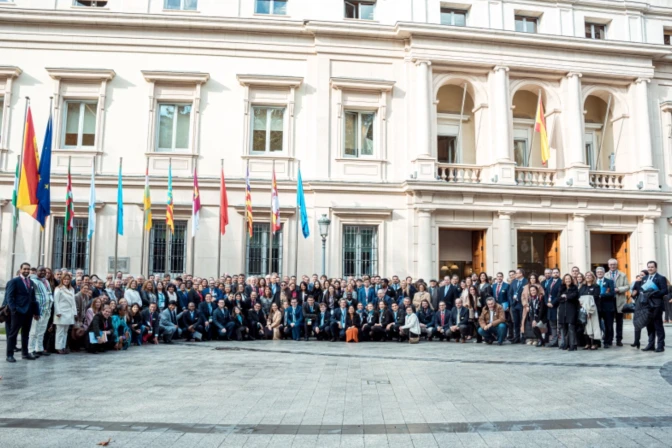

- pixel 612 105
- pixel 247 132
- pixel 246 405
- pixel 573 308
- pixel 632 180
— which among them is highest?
pixel 612 105

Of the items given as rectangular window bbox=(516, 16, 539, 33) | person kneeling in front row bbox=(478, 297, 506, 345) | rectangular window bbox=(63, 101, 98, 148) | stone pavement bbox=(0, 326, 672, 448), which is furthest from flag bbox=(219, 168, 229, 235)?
rectangular window bbox=(516, 16, 539, 33)

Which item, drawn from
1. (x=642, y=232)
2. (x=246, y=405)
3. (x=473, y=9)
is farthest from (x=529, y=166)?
(x=246, y=405)

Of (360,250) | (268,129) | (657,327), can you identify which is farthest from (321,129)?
(657,327)

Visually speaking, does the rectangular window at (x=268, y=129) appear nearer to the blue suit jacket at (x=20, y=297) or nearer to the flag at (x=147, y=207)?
the flag at (x=147, y=207)

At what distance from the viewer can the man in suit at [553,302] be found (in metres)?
13.5

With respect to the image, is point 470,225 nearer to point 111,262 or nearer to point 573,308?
point 573,308

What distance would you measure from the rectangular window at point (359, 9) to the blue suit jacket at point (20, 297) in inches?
647

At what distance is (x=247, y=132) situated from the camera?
2131 cm

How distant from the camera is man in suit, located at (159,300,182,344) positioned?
571 inches

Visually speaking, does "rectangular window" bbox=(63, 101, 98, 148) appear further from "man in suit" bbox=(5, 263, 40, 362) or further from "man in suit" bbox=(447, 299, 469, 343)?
"man in suit" bbox=(447, 299, 469, 343)

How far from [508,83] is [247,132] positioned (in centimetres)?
1041

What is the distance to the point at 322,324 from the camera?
15617 mm

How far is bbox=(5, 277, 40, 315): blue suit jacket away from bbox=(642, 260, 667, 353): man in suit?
12.7m

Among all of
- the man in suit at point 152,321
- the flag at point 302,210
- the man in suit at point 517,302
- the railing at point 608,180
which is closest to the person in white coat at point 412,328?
the man in suit at point 517,302
